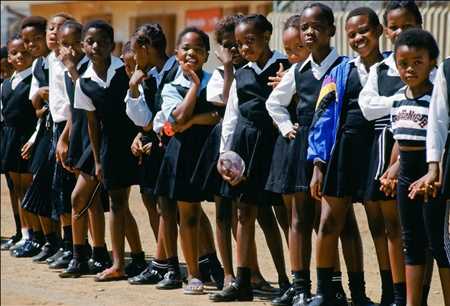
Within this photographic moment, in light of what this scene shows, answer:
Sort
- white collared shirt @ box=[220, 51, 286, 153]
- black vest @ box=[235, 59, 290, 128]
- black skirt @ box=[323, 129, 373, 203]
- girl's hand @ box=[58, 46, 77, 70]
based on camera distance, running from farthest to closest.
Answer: girl's hand @ box=[58, 46, 77, 70], white collared shirt @ box=[220, 51, 286, 153], black vest @ box=[235, 59, 290, 128], black skirt @ box=[323, 129, 373, 203]

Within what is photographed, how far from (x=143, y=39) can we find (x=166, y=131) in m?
0.88

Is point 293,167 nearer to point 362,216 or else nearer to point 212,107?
point 212,107

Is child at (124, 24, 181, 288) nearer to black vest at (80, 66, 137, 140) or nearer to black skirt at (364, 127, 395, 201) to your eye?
black vest at (80, 66, 137, 140)

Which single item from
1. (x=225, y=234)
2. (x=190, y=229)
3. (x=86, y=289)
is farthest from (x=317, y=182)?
(x=86, y=289)

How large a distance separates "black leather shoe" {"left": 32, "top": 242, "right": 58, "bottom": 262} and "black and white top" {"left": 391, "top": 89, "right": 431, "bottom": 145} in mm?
4706

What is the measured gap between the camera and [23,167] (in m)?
11.7

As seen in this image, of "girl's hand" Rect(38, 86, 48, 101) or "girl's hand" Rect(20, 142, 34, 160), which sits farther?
"girl's hand" Rect(20, 142, 34, 160)

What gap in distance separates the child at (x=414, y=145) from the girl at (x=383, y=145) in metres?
0.25

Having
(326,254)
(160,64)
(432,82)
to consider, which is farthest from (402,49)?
(160,64)

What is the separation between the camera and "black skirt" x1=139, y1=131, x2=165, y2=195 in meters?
9.38

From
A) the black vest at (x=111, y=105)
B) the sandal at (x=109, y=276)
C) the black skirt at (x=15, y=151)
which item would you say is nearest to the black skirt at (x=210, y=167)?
the black vest at (x=111, y=105)

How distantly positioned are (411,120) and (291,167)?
1184 millimetres

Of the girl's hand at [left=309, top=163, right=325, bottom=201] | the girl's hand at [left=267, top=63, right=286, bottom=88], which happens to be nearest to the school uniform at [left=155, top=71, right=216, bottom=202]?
the girl's hand at [left=267, top=63, right=286, bottom=88]

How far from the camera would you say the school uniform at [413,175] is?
699cm
